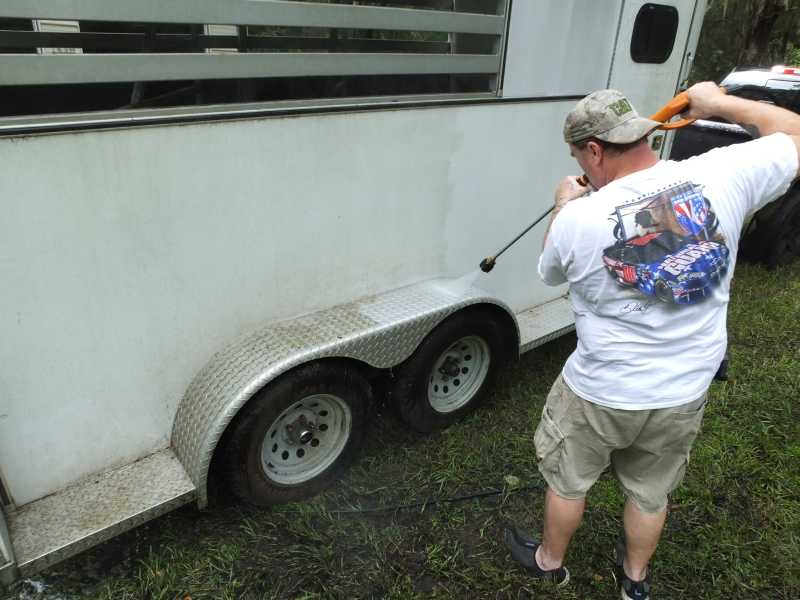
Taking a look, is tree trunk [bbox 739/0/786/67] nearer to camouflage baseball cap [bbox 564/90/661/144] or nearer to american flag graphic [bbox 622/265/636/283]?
camouflage baseball cap [bbox 564/90/661/144]

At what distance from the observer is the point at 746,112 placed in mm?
1965

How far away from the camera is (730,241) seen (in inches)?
68.6

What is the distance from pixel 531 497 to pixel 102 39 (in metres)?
2.43

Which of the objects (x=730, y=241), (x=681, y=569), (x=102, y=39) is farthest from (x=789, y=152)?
(x=102, y=39)

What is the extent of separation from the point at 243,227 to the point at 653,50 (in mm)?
2564

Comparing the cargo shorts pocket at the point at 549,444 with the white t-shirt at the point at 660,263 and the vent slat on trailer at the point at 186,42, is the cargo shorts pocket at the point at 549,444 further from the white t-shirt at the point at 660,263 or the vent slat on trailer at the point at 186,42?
the vent slat on trailer at the point at 186,42

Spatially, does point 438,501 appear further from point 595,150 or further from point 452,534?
point 595,150

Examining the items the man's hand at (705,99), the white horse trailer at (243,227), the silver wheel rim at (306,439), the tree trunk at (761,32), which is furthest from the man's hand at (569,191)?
the tree trunk at (761,32)

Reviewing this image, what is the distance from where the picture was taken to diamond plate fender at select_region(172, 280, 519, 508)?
2191 mm

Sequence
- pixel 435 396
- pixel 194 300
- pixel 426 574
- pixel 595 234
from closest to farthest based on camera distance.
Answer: pixel 595 234, pixel 194 300, pixel 426 574, pixel 435 396

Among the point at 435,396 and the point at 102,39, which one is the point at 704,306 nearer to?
the point at 435,396

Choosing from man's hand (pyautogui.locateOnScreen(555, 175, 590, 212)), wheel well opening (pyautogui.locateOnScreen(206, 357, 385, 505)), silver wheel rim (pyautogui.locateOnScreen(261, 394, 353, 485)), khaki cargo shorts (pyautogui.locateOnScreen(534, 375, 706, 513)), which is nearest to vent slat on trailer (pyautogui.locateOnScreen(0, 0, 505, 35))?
man's hand (pyautogui.locateOnScreen(555, 175, 590, 212))

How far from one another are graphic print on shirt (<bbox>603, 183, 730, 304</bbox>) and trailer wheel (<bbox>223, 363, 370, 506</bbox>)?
125 centimetres

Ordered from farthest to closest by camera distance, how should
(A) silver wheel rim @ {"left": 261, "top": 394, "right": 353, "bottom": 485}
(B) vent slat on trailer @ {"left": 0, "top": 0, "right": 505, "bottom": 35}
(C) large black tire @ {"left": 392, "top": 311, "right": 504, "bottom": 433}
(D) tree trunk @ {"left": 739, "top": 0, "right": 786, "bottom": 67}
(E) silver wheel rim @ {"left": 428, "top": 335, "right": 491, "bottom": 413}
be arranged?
Answer: (D) tree trunk @ {"left": 739, "top": 0, "right": 786, "bottom": 67}, (E) silver wheel rim @ {"left": 428, "top": 335, "right": 491, "bottom": 413}, (C) large black tire @ {"left": 392, "top": 311, "right": 504, "bottom": 433}, (A) silver wheel rim @ {"left": 261, "top": 394, "right": 353, "bottom": 485}, (B) vent slat on trailer @ {"left": 0, "top": 0, "right": 505, "bottom": 35}
